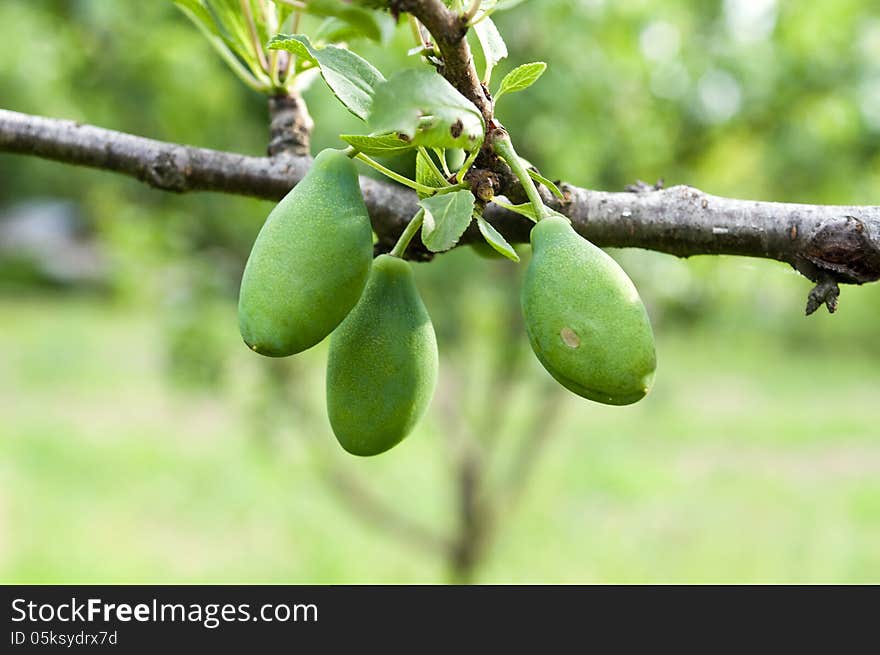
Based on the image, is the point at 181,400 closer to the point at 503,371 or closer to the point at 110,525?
the point at 110,525

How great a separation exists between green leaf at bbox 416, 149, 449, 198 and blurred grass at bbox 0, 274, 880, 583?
2593 mm

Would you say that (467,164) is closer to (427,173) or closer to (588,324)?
(427,173)

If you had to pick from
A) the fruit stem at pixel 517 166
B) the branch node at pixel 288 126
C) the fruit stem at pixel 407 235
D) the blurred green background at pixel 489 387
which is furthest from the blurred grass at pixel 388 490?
the fruit stem at pixel 517 166

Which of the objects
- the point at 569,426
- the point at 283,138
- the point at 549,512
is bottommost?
the point at 283,138

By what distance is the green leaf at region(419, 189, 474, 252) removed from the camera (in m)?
0.65

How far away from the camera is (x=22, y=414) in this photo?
664 centimetres

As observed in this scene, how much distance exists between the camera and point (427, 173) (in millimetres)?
738

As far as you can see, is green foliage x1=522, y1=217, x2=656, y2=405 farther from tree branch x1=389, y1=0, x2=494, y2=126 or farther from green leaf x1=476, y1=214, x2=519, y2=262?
tree branch x1=389, y1=0, x2=494, y2=126

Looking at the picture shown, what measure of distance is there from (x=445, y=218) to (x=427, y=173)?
0.30 feet

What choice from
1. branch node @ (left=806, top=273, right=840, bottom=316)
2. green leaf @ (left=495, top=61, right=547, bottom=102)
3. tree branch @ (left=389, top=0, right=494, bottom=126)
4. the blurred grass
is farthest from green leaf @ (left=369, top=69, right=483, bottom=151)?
the blurred grass

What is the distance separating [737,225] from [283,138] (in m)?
0.48

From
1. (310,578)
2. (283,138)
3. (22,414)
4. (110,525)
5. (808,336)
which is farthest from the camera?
(808,336)

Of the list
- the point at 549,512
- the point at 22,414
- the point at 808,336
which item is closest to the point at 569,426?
the point at 549,512

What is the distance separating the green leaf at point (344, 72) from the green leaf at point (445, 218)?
9 cm
